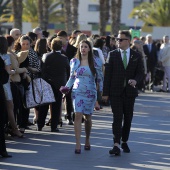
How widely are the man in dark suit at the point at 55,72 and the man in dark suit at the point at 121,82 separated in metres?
2.83

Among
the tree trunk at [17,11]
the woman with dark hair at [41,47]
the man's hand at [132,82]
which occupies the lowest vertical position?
the man's hand at [132,82]

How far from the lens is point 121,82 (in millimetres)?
11188

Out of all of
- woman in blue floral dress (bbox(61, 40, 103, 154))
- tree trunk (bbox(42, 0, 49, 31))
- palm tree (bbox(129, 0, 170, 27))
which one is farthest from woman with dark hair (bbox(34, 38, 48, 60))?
palm tree (bbox(129, 0, 170, 27))

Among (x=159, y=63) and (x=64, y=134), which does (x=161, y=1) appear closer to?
(x=159, y=63)

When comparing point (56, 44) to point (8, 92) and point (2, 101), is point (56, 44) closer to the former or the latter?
point (8, 92)

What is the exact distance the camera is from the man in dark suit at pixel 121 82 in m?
11.2

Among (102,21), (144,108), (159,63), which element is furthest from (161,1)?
(144,108)

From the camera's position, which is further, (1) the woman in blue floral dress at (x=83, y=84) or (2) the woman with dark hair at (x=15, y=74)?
(2) the woman with dark hair at (x=15, y=74)

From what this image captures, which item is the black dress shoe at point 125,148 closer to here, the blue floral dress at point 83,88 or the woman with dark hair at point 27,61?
the blue floral dress at point 83,88

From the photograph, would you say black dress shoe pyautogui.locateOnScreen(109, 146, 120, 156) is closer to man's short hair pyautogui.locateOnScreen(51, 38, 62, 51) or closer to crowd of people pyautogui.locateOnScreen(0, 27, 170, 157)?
crowd of people pyautogui.locateOnScreen(0, 27, 170, 157)

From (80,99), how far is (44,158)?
1224 mm

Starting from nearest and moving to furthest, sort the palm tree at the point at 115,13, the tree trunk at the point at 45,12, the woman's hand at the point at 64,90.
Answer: the woman's hand at the point at 64,90, the tree trunk at the point at 45,12, the palm tree at the point at 115,13

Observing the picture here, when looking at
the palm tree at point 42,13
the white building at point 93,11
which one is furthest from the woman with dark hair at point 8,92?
the white building at point 93,11

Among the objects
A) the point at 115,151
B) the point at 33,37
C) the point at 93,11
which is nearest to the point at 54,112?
the point at 33,37
